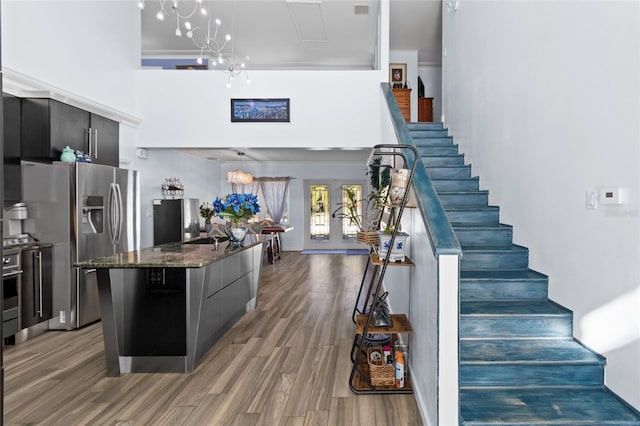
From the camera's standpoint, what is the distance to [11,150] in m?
4.35

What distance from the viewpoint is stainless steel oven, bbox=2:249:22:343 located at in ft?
13.1

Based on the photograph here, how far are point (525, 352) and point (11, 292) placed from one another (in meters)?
4.43

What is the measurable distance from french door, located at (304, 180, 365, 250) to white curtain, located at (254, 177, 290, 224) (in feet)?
2.07

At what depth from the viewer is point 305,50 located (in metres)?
9.21

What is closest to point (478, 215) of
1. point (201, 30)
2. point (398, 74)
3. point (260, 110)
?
point (260, 110)

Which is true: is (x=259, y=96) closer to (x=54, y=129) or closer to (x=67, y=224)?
(x=54, y=129)

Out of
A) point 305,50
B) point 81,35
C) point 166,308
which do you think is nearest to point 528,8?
point 166,308

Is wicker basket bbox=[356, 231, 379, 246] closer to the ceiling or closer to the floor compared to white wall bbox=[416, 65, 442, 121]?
closer to the floor

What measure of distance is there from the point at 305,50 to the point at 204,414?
26.3 ft

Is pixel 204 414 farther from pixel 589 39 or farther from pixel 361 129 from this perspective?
pixel 361 129

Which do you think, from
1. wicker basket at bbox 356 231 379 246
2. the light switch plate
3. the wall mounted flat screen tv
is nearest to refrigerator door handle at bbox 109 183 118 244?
the wall mounted flat screen tv

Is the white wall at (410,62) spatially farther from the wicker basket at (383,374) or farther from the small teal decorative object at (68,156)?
the wicker basket at (383,374)

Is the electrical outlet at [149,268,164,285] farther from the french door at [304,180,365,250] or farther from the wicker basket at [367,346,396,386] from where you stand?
the french door at [304,180,365,250]

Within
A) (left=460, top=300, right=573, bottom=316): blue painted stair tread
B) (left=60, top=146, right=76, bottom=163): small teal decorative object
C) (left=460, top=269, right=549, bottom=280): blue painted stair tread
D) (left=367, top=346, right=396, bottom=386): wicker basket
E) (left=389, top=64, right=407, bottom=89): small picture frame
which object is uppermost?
(left=389, top=64, right=407, bottom=89): small picture frame
